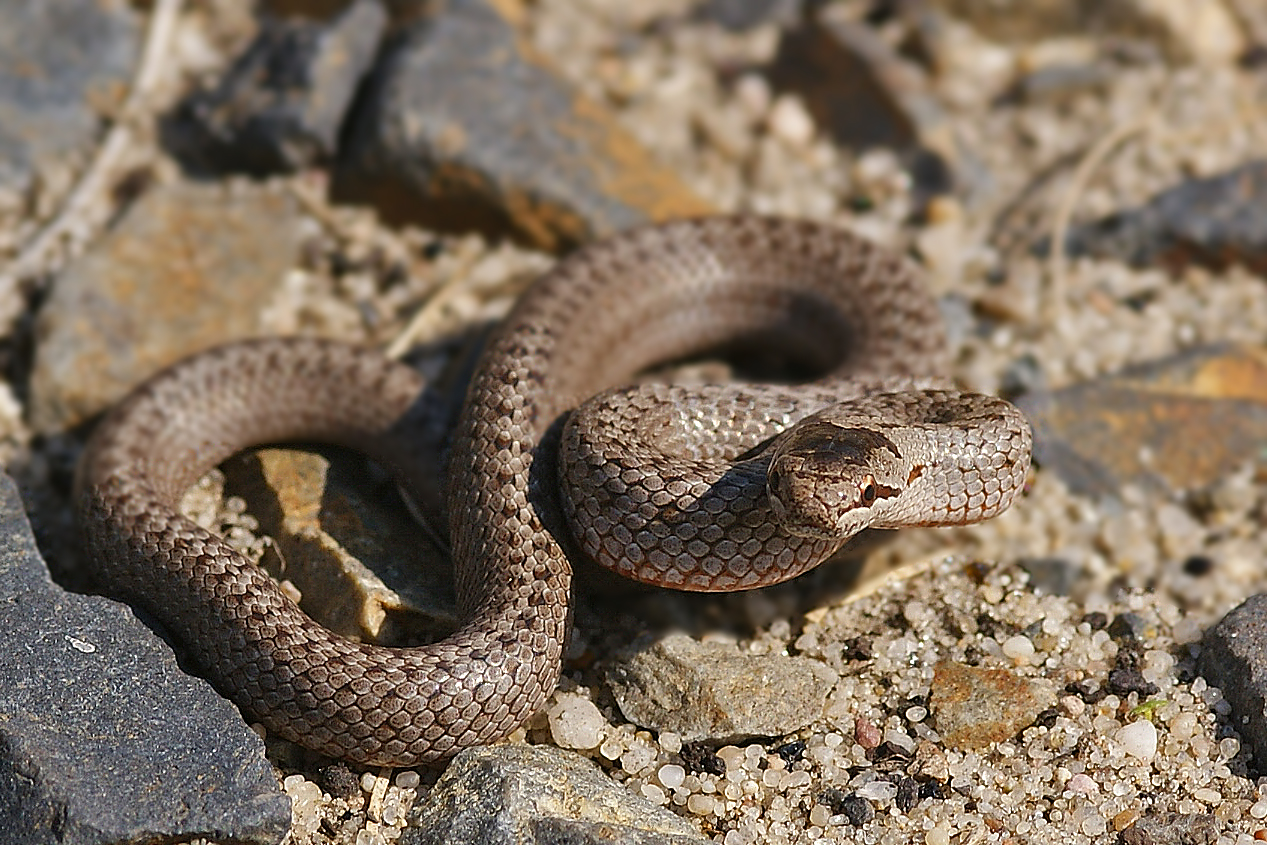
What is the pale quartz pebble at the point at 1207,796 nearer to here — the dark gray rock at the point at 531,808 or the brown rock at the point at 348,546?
the dark gray rock at the point at 531,808

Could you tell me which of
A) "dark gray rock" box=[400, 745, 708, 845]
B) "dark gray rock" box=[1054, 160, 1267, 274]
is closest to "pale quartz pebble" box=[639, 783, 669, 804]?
"dark gray rock" box=[400, 745, 708, 845]

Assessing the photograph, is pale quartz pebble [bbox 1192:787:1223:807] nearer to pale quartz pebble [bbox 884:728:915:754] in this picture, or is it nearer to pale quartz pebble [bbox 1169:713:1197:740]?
pale quartz pebble [bbox 1169:713:1197:740]

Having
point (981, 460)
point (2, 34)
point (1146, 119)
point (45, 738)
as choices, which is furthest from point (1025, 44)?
point (45, 738)

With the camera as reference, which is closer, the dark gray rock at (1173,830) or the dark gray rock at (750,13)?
the dark gray rock at (1173,830)

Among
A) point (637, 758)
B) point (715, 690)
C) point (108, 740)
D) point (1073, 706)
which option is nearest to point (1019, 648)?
point (1073, 706)

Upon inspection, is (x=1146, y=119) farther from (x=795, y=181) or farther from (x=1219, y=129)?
(x=795, y=181)

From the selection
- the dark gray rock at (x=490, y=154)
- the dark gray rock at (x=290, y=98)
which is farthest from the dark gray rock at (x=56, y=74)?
the dark gray rock at (x=490, y=154)

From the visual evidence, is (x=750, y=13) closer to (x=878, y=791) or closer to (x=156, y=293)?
(x=156, y=293)
